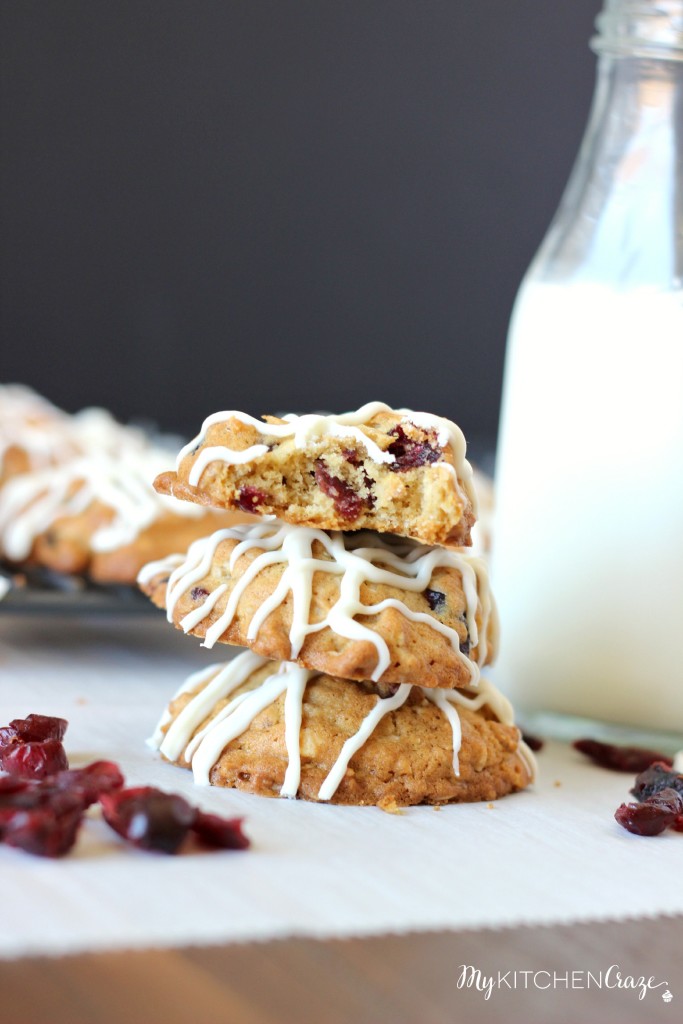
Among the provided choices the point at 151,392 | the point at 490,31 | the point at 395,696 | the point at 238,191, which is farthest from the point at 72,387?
the point at 395,696

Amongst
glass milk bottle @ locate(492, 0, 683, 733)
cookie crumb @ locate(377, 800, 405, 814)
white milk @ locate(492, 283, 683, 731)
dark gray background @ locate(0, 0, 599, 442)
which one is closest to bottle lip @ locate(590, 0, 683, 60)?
glass milk bottle @ locate(492, 0, 683, 733)

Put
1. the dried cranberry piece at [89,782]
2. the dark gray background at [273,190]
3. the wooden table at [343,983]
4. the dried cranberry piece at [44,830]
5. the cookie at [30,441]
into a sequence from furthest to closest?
the dark gray background at [273,190], the cookie at [30,441], the dried cranberry piece at [89,782], the dried cranberry piece at [44,830], the wooden table at [343,983]

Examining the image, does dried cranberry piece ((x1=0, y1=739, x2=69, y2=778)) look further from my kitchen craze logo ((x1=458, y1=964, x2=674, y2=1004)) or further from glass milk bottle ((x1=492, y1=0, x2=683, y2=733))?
glass milk bottle ((x1=492, y1=0, x2=683, y2=733))

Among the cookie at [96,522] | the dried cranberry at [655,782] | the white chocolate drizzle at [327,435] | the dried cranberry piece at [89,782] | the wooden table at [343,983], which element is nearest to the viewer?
the wooden table at [343,983]

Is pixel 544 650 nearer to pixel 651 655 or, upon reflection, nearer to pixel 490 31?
pixel 651 655

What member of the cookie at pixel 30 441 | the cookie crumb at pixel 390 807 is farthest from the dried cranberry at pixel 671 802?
the cookie at pixel 30 441

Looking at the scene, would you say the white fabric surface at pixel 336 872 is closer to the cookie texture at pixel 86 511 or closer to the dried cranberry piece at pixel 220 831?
the dried cranberry piece at pixel 220 831

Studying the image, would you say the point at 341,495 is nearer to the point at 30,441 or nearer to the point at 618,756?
the point at 618,756
